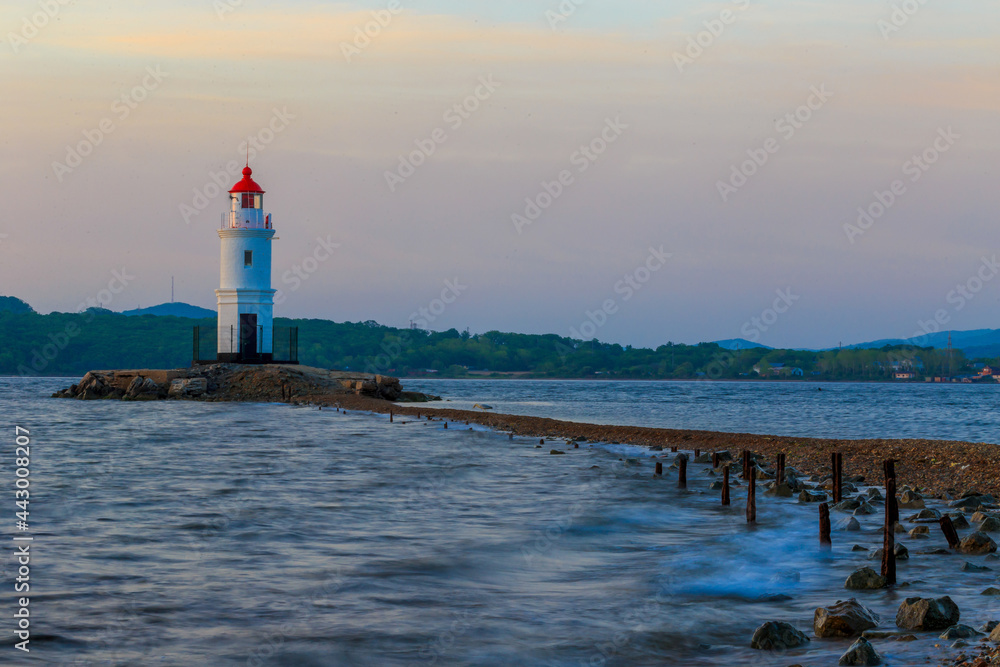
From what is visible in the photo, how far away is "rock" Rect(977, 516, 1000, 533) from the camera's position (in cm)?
1744

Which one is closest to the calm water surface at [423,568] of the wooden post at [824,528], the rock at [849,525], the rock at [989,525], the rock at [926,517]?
the wooden post at [824,528]

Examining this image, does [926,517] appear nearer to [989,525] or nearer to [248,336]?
[989,525]

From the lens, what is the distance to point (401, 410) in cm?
6028

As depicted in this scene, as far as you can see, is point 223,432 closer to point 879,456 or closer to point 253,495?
point 253,495

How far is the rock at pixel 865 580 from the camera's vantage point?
13547 mm

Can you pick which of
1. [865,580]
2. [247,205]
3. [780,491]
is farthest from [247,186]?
[865,580]

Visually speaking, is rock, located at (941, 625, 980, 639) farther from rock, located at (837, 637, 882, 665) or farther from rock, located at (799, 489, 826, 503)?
rock, located at (799, 489, 826, 503)

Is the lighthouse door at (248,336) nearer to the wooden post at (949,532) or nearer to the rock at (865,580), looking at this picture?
the wooden post at (949,532)

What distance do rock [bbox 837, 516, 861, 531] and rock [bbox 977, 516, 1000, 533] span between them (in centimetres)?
222

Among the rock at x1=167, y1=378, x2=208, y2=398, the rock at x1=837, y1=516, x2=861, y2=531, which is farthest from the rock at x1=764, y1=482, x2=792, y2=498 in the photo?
the rock at x1=167, y1=378, x2=208, y2=398

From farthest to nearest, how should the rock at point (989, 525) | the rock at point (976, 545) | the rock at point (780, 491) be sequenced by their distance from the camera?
1. the rock at point (780, 491)
2. the rock at point (989, 525)
3. the rock at point (976, 545)

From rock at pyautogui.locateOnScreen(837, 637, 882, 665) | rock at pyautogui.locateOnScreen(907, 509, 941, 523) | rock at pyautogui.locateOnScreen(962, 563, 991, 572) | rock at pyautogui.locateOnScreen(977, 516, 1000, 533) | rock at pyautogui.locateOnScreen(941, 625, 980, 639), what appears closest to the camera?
rock at pyautogui.locateOnScreen(837, 637, 882, 665)

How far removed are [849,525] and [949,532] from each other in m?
3.27

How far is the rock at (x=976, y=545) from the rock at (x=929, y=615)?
5010 millimetres
